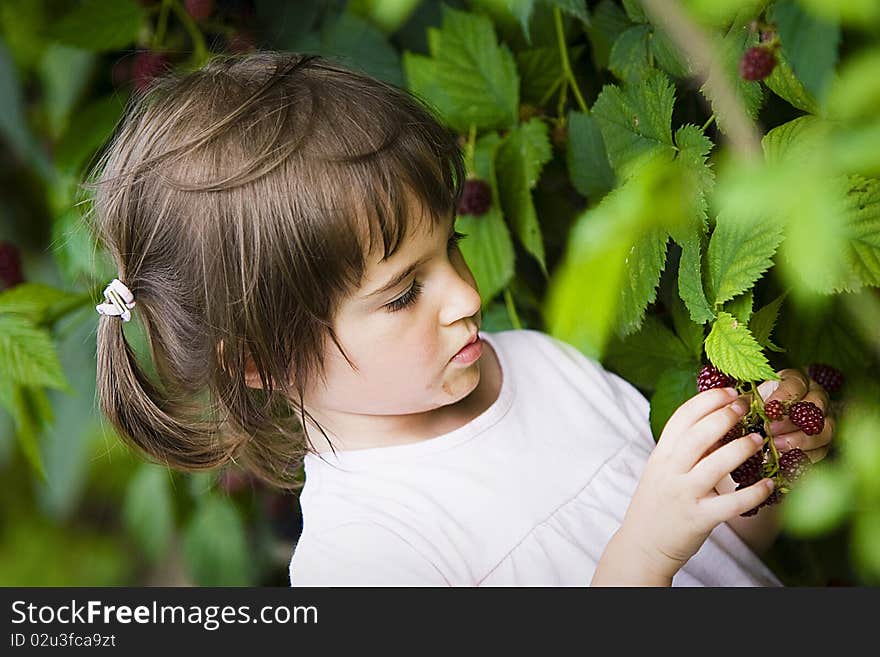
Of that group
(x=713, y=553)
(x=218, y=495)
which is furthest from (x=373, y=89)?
(x=218, y=495)

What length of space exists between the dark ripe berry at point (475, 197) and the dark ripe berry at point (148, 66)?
41 cm

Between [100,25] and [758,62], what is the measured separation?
0.84 metres

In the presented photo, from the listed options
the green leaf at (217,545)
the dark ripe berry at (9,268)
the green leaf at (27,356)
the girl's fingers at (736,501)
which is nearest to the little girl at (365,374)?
the girl's fingers at (736,501)

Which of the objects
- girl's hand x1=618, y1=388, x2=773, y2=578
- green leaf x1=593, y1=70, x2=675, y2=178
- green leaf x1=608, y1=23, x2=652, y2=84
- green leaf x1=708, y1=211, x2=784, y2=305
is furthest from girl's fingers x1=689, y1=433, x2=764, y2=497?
green leaf x1=608, y1=23, x2=652, y2=84

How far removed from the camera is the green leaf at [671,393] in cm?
90

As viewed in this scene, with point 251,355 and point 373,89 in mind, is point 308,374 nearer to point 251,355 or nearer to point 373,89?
point 251,355

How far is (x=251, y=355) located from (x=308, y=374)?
57mm

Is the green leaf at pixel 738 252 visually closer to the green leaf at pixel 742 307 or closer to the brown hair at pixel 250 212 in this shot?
the green leaf at pixel 742 307

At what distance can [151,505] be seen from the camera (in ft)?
5.35

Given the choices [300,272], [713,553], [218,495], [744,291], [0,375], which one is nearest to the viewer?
[744,291]

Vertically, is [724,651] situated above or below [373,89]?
below

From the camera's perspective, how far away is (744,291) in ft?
2.42

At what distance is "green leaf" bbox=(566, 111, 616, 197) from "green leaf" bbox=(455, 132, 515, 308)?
100mm

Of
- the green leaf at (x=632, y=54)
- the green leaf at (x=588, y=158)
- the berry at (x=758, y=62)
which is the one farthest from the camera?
the green leaf at (x=588, y=158)
